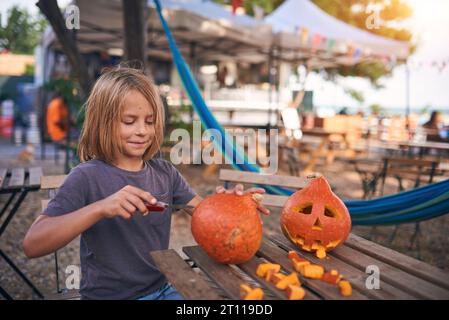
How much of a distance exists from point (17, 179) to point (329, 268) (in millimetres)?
1903

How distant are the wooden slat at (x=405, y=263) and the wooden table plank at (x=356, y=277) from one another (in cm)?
15

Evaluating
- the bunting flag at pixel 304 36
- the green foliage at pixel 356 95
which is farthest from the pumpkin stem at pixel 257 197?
the green foliage at pixel 356 95

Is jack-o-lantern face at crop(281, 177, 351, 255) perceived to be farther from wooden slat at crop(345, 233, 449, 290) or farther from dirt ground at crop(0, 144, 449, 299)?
dirt ground at crop(0, 144, 449, 299)

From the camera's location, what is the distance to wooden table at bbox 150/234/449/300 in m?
1.07

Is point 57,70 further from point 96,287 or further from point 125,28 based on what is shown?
point 96,287

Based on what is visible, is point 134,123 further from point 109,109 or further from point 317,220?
point 317,220

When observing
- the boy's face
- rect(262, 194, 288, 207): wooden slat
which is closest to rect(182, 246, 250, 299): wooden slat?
the boy's face

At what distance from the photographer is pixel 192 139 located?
6.25 metres

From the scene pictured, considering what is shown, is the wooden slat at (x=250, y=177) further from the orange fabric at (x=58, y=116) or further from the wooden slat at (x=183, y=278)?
the orange fabric at (x=58, y=116)

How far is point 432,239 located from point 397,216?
6.71 ft

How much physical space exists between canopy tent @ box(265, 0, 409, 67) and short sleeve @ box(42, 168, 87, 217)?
682 cm

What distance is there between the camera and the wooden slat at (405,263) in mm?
1188

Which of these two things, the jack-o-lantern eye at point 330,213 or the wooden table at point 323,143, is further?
the wooden table at point 323,143

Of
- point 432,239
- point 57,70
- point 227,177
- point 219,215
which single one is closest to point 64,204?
point 219,215
